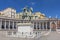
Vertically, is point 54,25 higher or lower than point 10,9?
lower

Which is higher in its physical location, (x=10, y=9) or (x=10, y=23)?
(x=10, y=9)

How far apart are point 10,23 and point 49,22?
13.9 metres

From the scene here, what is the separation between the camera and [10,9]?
8081 cm

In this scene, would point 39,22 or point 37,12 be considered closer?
point 39,22

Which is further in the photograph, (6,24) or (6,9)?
(6,9)

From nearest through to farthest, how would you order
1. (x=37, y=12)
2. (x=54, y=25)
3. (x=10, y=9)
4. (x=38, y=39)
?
(x=38, y=39) < (x=54, y=25) < (x=10, y=9) < (x=37, y=12)

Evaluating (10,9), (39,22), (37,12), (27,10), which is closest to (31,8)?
(27,10)

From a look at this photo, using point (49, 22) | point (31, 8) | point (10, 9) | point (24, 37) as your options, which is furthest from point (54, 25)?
point (24, 37)

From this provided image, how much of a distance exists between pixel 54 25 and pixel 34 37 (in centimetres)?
3872

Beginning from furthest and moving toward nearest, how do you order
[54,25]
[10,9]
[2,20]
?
[10,9], [54,25], [2,20]

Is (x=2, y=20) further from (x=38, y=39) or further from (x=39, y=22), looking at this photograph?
(x=38, y=39)

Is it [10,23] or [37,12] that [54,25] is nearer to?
[10,23]

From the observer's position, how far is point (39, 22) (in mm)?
68812

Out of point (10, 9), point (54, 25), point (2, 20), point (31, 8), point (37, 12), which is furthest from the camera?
point (37, 12)
